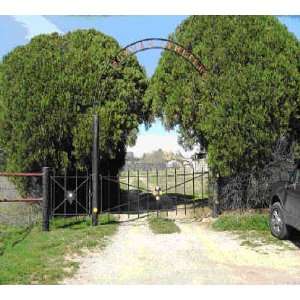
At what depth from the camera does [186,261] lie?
8.11 metres

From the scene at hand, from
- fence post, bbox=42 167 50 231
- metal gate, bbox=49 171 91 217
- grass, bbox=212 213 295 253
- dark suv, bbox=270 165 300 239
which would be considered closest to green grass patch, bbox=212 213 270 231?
grass, bbox=212 213 295 253

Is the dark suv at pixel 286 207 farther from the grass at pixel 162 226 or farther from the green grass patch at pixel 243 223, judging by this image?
the grass at pixel 162 226

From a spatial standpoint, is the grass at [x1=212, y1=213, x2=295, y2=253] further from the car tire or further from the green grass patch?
the car tire

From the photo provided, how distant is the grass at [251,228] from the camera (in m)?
9.46

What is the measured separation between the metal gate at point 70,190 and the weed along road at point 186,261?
2.27m

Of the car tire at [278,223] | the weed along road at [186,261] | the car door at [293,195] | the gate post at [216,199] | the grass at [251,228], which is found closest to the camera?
the weed along road at [186,261]

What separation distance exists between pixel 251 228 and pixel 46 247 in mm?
4379

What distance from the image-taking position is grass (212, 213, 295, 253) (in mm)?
9464

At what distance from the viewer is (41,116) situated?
39.4ft

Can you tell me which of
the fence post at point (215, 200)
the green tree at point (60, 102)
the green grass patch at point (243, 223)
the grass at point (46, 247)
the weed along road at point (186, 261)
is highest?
the green tree at point (60, 102)

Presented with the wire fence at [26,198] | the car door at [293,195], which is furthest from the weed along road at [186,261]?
the wire fence at [26,198]

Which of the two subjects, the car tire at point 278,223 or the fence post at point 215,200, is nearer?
the car tire at point 278,223
